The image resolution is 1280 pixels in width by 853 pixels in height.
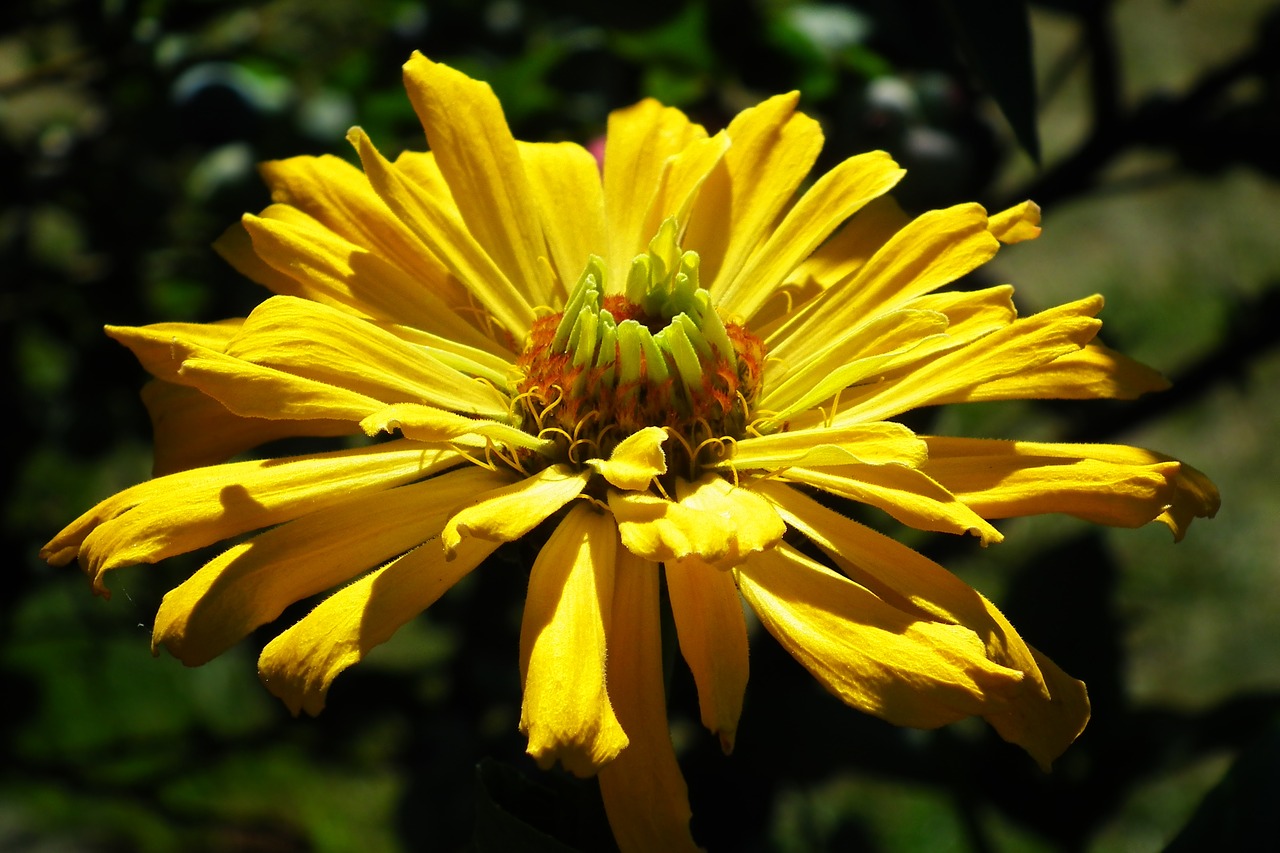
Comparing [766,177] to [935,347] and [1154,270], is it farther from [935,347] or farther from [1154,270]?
[1154,270]

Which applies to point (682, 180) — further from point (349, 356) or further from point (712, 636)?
point (712, 636)

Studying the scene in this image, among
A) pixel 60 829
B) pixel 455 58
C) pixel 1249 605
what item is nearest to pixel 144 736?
pixel 60 829

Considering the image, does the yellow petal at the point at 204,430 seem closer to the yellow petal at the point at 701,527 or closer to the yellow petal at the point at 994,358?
the yellow petal at the point at 701,527

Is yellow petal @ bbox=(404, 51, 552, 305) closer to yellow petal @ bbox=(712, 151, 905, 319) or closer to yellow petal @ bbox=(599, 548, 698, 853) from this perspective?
yellow petal @ bbox=(712, 151, 905, 319)

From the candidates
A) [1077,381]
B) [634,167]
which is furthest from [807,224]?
[1077,381]

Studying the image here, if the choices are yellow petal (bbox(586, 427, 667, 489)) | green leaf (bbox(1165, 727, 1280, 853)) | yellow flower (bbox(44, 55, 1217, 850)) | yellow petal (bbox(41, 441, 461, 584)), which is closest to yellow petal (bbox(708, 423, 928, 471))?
yellow flower (bbox(44, 55, 1217, 850))

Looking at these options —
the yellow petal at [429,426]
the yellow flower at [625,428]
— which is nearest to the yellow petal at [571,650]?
the yellow flower at [625,428]
